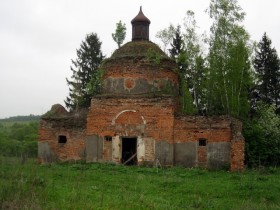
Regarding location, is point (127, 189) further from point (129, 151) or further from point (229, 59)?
point (229, 59)

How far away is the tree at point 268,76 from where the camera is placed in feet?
111

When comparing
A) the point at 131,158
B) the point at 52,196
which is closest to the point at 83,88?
the point at 131,158

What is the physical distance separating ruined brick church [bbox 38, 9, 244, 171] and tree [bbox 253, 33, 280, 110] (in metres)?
13.6

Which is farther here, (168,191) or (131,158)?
(131,158)

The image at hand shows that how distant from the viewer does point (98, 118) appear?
21234 mm

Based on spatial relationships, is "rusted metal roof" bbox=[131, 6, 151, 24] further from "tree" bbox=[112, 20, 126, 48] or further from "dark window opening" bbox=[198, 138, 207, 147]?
"dark window opening" bbox=[198, 138, 207, 147]

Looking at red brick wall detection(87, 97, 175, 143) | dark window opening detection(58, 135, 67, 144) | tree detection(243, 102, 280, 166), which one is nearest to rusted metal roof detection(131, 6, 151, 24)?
red brick wall detection(87, 97, 175, 143)

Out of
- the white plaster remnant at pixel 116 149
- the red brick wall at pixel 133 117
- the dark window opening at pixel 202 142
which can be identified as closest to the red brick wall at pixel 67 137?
the red brick wall at pixel 133 117

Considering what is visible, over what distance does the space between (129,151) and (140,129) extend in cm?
217

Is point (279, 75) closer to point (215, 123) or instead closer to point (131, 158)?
point (215, 123)

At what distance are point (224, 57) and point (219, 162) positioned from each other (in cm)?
809

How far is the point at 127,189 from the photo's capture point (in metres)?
12.6

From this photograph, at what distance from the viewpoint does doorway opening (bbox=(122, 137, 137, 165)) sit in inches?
818

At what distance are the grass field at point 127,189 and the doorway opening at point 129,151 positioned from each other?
1698 mm
